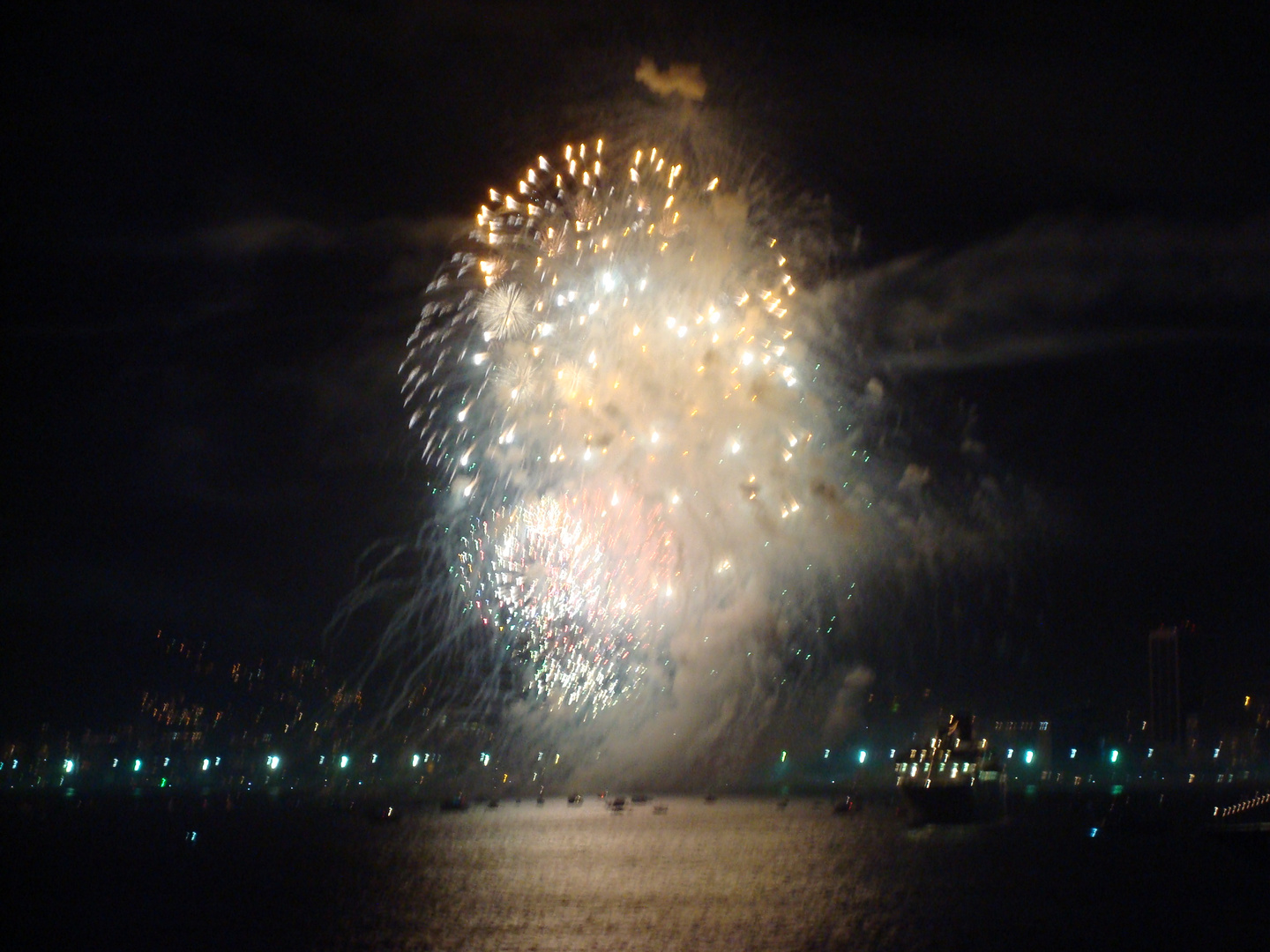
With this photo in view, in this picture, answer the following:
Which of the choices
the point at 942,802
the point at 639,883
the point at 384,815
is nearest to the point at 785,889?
the point at 639,883

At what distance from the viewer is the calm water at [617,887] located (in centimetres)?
4053

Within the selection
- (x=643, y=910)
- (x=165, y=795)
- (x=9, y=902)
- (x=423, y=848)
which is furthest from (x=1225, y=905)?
(x=165, y=795)

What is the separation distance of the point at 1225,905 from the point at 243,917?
39.3 m

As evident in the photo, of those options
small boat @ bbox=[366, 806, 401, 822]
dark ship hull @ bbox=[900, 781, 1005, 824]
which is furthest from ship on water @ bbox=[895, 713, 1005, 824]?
small boat @ bbox=[366, 806, 401, 822]

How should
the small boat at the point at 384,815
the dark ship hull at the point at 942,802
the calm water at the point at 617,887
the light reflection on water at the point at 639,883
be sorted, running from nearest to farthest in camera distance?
1. the calm water at the point at 617,887
2. the light reflection on water at the point at 639,883
3. the dark ship hull at the point at 942,802
4. the small boat at the point at 384,815

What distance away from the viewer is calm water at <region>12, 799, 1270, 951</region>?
40.5 m

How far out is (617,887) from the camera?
5319 cm

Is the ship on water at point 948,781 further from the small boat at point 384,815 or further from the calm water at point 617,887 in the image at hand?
the small boat at point 384,815

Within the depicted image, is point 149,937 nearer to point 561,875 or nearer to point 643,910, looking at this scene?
point 643,910

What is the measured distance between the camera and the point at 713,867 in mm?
60375

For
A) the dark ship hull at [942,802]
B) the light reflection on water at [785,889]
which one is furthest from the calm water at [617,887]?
the dark ship hull at [942,802]

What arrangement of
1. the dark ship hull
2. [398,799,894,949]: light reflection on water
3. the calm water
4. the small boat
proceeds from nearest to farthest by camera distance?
the calm water < [398,799,894,949]: light reflection on water < the dark ship hull < the small boat

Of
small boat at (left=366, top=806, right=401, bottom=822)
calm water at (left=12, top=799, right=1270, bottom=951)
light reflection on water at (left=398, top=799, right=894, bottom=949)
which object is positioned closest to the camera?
calm water at (left=12, top=799, right=1270, bottom=951)

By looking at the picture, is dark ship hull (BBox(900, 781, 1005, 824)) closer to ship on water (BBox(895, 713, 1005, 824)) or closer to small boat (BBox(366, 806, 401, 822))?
ship on water (BBox(895, 713, 1005, 824))
